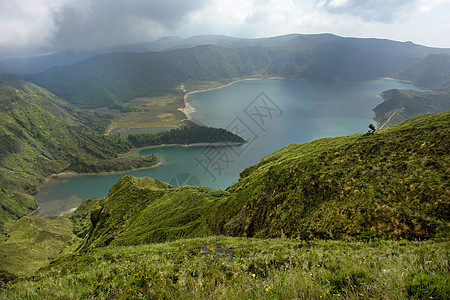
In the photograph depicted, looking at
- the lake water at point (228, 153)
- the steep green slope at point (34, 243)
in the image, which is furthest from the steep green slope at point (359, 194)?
the lake water at point (228, 153)

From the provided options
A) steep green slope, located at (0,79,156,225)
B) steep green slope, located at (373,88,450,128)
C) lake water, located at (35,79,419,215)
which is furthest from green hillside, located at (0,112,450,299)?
steep green slope, located at (373,88,450,128)

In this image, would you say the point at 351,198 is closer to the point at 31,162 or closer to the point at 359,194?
the point at 359,194

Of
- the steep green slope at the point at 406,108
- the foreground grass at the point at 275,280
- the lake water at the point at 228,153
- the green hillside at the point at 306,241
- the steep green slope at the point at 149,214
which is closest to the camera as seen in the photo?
the foreground grass at the point at 275,280

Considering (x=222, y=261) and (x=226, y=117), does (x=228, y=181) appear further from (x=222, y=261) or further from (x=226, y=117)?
(x=226, y=117)

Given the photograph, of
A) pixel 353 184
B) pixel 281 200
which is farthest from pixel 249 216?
pixel 353 184

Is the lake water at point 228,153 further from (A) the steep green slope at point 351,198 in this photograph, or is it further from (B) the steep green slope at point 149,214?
(A) the steep green slope at point 351,198

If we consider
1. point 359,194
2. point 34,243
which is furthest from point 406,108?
point 34,243

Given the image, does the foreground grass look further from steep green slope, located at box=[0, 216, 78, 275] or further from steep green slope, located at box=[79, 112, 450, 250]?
steep green slope, located at box=[0, 216, 78, 275]
